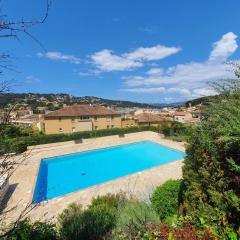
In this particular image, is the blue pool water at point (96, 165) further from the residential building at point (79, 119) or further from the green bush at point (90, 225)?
the residential building at point (79, 119)

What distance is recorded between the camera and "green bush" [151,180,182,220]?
8.31m

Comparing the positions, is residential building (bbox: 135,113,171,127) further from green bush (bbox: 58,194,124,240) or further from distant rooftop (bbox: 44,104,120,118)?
green bush (bbox: 58,194,124,240)

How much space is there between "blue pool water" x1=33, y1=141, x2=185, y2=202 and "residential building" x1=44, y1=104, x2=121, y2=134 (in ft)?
45.2

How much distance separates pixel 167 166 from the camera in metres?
17.4

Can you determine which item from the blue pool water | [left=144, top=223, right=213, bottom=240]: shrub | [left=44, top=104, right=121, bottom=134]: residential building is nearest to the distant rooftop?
[left=44, top=104, right=121, bottom=134]: residential building

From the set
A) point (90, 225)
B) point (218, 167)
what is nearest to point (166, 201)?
point (90, 225)

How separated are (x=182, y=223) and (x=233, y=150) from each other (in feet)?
6.40

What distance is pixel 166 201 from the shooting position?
8.41m

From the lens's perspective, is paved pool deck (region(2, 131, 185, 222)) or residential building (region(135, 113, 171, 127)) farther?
residential building (region(135, 113, 171, 127))

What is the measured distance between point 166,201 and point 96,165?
15.5m

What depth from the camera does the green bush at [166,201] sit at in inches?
327

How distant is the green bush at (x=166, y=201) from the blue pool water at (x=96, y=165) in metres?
9.59

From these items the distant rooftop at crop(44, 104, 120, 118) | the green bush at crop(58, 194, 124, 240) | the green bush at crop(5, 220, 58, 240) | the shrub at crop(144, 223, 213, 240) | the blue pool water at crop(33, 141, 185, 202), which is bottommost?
the blue pool water at crop(33, 141, 185, 202)

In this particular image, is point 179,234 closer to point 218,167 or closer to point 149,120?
point 218,167
